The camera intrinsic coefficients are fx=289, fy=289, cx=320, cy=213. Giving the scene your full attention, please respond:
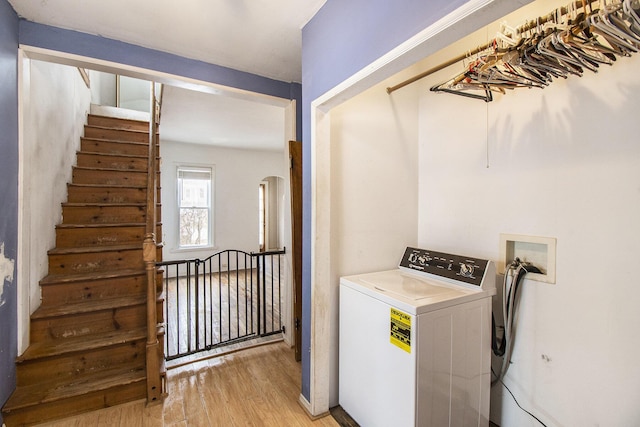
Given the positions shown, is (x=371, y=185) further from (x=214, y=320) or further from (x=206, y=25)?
(x=214, y=320)

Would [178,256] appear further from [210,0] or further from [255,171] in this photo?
[210,0]

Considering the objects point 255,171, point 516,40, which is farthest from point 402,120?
point 255,171

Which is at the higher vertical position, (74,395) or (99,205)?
(99,205)

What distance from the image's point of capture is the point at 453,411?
1.53 m

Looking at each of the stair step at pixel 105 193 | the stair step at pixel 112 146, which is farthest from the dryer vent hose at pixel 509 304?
the stair step at pixel 112 146

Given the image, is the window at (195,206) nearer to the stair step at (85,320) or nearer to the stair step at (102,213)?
the stair step at (102,213)

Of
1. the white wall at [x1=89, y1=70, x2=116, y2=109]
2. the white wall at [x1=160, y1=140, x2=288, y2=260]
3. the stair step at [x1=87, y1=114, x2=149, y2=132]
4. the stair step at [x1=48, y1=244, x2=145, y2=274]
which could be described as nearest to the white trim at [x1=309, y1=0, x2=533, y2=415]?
the stair step at [x1=48, y1=244, x2=145, y2=274]

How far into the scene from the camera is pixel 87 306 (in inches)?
89.3

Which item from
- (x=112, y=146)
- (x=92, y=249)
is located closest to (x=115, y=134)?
(x=112, y=146)

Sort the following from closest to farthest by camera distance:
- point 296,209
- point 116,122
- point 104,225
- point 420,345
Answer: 1. point 420,345
2. point 296,209
3. point 104,225
4. point 116,122

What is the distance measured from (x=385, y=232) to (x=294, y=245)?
2.71 ft

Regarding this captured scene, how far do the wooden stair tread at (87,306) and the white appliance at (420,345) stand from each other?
1.77 m

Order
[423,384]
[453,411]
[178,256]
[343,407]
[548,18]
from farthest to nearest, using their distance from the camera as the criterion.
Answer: [178,256]
[343,407]
[453,411]
[423,384]
[548,18]

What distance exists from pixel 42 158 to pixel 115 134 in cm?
150
